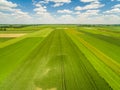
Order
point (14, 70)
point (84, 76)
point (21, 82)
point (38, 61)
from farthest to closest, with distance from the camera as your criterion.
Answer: point (38, 61)
point (14, 70)
point (84, 76)
point (21, 82)

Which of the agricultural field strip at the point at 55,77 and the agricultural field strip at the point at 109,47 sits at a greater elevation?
the agricultural field strip at the point at 55,77

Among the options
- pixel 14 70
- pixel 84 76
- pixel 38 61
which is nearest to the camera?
pixel 84 76

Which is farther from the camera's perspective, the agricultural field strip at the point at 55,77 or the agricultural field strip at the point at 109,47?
the agricultural field strip at the point at 109,47

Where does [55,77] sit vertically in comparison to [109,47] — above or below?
above

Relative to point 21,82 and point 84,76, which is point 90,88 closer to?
point 84,76

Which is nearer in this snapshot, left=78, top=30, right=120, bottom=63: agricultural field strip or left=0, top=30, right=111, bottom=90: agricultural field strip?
left=0, top=30, right=111, bottom=90: agricultural field strip

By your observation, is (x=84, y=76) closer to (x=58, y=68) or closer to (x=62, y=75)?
(x=62, y=75)

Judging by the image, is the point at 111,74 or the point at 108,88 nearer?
the point at 108,88

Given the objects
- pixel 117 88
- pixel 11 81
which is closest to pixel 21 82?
pixel 11 81

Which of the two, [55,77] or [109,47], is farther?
[109,47]

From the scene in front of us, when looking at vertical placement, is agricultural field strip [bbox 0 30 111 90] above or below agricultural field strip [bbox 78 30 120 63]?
above
